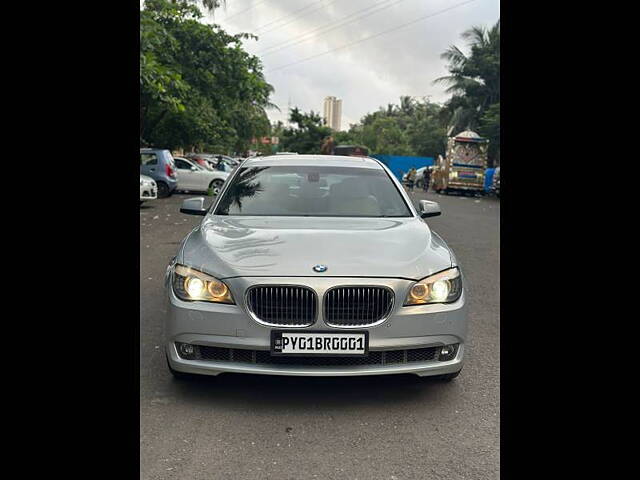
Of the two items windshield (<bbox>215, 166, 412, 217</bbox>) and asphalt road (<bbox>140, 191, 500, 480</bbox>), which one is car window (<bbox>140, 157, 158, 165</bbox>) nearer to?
windshield (<bbox>215, 166, 412, 217</bbox>)

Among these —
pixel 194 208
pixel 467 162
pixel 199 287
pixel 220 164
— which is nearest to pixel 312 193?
pixel 194 208

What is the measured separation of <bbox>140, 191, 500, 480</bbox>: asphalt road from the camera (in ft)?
9.68

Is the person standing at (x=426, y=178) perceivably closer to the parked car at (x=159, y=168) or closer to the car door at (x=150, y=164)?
the parked car at (x=159, y=168)

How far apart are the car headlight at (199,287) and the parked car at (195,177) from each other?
20072mm

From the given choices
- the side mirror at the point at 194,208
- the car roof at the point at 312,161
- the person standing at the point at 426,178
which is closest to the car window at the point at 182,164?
the person standing at the point at 426,178

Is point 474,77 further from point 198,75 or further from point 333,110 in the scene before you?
point 333,110

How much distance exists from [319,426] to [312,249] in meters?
1.03

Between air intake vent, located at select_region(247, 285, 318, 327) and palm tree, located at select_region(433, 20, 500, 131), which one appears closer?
air intake vent, located at select_region(247, 285, 318, 327)

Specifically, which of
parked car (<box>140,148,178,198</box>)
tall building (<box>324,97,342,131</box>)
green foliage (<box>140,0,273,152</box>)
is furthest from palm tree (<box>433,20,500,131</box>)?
tall building (<box>324,97,342,131</box>)

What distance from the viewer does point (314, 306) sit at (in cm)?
347

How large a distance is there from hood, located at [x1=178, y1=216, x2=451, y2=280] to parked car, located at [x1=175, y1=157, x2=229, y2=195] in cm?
1951

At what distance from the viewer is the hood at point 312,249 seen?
356 cm
